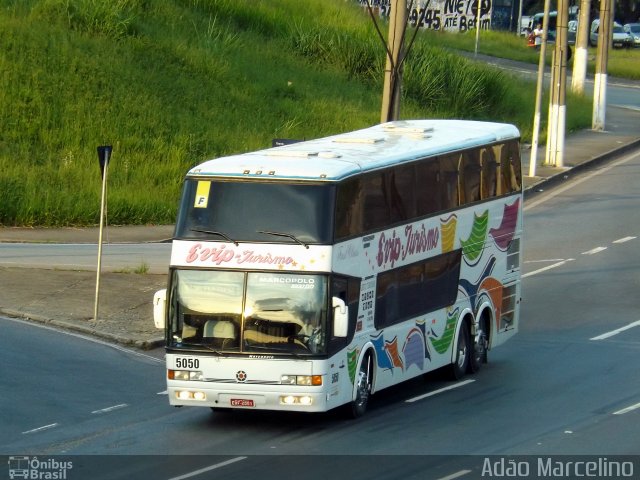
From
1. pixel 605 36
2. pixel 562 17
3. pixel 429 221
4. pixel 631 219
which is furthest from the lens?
pixel 605 36

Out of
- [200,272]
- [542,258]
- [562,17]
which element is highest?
[562,17]

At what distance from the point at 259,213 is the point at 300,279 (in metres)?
0.86

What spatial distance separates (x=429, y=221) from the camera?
17594 millimetres

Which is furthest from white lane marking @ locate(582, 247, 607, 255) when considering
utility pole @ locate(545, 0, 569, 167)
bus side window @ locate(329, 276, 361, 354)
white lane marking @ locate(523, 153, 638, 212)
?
bus side window @ locate(329, 276, 361, 354)

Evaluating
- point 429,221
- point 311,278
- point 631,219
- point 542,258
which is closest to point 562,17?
point 631,219

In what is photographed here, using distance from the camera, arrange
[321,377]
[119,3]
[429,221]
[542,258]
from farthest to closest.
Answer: [119,3] < [542,258] < [429,221] < [321,377]

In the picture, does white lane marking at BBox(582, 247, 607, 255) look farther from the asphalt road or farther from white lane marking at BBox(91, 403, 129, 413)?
white lane marking at BBox(91, 403, 129, 413)

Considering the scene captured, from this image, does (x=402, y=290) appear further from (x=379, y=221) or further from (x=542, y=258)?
(x=542, y=258)

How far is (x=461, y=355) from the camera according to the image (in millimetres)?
18719

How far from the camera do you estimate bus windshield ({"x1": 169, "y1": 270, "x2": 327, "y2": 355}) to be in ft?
48.4

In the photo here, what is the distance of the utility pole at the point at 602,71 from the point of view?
155 feet

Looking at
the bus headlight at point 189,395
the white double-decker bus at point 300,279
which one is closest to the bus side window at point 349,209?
the white double-decker bus at point 300,279

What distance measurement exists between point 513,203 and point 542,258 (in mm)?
7602

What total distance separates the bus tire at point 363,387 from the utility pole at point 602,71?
32601 mm
